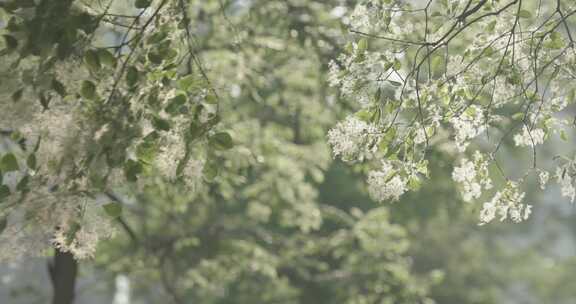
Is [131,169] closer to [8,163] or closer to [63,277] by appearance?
[8,163]

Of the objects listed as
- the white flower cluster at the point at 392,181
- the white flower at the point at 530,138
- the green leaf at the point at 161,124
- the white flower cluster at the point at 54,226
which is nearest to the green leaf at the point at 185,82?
the green leaf at the point at 161,124

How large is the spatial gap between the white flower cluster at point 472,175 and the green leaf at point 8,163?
1.82 meters

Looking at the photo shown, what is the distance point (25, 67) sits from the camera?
11.7 ft

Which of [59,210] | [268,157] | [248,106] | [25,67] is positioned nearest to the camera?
[59,210]

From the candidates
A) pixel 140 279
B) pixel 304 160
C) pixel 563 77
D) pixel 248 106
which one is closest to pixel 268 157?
pixel 304 160

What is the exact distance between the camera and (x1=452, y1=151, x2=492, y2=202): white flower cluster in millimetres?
3680

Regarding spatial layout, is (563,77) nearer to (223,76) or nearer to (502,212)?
(502,212)

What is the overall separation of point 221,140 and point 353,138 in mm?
548

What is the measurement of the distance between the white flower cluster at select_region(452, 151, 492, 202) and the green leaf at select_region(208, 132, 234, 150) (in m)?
1.01

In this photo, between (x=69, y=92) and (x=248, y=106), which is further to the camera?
(x=248, y=106)

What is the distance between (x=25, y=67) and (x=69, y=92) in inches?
12.2

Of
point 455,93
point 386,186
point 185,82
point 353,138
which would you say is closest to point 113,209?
point 185,82

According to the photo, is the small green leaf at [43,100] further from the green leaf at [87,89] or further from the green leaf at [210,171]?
the green leaf at [210,171]

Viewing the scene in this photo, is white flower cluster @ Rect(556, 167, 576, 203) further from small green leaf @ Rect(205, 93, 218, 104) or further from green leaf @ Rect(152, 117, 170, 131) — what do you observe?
green leaf @ Rect(152, 117, 170, 131)
